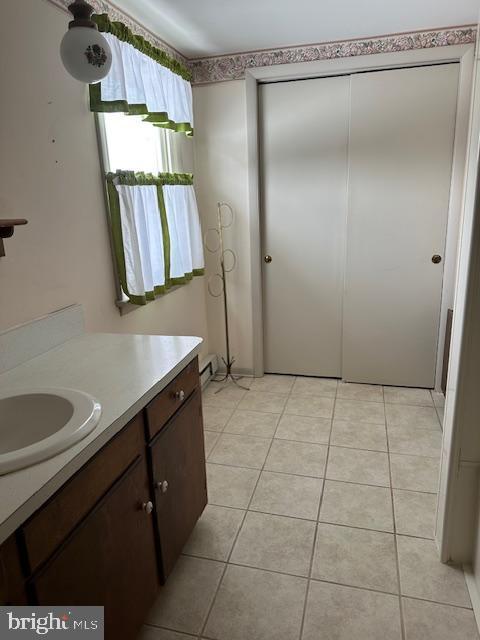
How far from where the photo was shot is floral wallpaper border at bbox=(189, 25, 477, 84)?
8.66ft

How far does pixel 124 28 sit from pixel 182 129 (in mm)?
696

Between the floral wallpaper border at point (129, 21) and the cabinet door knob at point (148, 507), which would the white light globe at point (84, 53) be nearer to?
the floral wallpaper border at point (129, 21)

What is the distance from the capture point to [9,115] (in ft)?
5.03

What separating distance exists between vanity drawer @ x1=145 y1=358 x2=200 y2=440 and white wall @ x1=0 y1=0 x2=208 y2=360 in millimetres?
620

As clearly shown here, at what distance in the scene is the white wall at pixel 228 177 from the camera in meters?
3.05

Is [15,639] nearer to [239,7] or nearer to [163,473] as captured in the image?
[163,473]

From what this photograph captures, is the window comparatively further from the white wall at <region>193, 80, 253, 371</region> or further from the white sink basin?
the white sink basin

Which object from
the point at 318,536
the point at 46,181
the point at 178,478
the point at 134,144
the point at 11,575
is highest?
the point at 134,144

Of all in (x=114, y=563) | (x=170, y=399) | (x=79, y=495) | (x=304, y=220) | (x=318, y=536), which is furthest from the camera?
(x=304, y=220)

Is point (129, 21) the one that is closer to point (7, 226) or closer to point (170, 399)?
point (7, 226)

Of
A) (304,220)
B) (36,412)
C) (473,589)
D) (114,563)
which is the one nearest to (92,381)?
(36,412)

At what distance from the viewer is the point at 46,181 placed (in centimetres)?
172

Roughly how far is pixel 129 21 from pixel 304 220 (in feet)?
5.26

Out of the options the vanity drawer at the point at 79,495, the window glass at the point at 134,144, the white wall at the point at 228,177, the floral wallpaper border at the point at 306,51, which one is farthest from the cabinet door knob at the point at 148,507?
the floral wallpaper border at the point at 306,51
